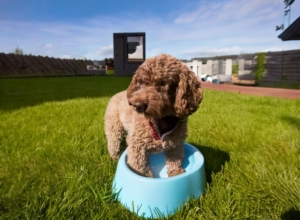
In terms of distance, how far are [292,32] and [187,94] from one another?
38.7 ft

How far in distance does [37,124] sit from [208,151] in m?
3.31

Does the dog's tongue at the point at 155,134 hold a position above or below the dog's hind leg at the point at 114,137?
above

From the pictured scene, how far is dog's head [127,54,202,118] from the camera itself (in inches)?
84.7

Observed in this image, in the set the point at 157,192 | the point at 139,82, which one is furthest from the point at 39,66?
the point at 157,192

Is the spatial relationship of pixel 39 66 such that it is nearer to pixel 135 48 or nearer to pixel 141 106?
pixel 135 48

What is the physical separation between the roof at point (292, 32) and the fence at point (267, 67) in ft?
4.93

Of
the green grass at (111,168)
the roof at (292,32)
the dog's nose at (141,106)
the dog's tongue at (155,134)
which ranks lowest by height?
the green grass at (111,168)

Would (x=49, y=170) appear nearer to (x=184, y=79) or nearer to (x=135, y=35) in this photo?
(x=184, y=79)

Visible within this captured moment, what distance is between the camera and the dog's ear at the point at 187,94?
7.44ft

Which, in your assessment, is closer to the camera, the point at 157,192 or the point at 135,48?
the point at 157,192

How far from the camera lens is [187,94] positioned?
2340mm

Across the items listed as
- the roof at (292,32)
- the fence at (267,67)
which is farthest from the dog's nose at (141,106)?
the roof at (292,32)

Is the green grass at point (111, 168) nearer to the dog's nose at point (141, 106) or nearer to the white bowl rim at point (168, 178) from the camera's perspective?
the white bowl rim at point (168, 178)

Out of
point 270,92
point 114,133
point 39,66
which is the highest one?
point 39,66
